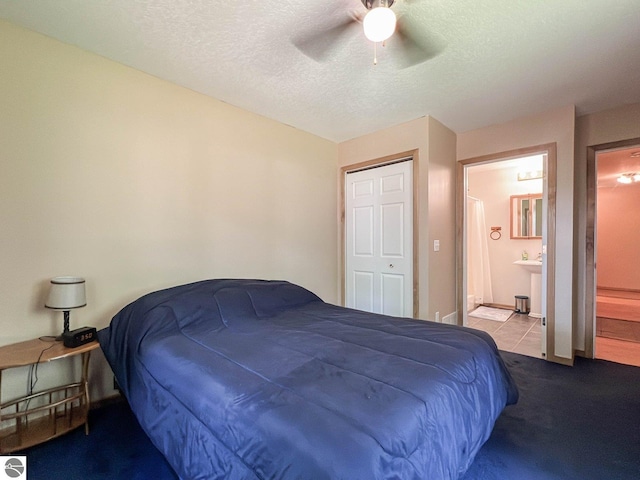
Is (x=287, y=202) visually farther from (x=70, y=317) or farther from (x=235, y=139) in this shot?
(x=70, y=317)


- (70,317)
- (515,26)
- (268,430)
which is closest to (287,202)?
(70,317)

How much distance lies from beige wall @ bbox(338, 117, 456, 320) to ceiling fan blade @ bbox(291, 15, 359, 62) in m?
1.61

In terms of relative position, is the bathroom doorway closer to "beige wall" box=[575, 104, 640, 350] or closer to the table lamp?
"beige wall" box=[575, 104, 640, 350]

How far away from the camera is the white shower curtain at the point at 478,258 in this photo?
16.7ft

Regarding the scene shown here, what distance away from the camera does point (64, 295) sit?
5.76ft

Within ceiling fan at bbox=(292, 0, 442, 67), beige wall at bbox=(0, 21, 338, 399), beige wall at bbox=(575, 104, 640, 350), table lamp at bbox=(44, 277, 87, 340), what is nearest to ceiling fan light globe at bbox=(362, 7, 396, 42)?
ceiling fan at bbox=(292, 0, 442, 67)

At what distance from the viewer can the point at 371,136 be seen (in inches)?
143

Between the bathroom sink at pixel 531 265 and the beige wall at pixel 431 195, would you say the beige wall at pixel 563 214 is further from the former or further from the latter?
the bathroom sink at pixel 531 265

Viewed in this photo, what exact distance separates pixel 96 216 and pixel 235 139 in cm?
141

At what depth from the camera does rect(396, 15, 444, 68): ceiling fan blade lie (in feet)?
5.83

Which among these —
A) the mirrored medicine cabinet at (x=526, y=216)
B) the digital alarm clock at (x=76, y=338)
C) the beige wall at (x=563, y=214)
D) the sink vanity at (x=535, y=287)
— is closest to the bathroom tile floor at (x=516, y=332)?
the sink vanity at (x=535, y=287)

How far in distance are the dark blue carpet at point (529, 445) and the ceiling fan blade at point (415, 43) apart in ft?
8.48

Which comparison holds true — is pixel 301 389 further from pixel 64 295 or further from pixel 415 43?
pixel 415 43

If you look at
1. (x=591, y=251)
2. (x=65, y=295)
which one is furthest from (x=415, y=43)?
(x=591, y=251)
